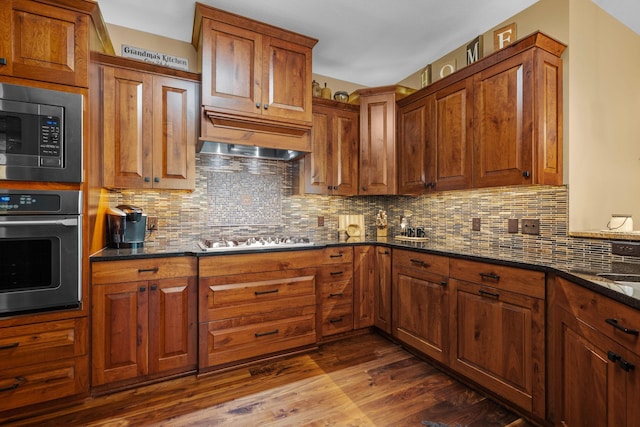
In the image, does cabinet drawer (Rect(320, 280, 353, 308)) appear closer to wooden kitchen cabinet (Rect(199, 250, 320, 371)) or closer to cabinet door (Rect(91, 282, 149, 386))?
wooden kitchen cabinet (Rect(199, 250, 320, 371))

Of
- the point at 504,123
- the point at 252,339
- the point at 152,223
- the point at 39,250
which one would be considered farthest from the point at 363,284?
the point at 39,250

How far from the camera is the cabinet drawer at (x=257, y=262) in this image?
7.13 ft

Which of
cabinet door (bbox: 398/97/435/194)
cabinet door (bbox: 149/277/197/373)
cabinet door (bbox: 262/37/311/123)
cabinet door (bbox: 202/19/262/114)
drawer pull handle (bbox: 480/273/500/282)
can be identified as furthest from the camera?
cabinet door (bbox: 398/97/435/194)

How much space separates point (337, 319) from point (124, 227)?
75.2 inches

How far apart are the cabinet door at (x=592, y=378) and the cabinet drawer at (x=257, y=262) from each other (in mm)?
1654

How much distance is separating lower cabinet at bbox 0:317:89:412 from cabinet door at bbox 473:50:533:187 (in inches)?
112

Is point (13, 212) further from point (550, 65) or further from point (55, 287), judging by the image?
point (550, 65)

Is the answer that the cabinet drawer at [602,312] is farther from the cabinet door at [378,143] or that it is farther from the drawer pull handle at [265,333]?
the drawer pull handle at [265,333]

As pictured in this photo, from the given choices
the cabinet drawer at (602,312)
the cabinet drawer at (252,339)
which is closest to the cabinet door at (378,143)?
the cabinet drawer at (252,339)

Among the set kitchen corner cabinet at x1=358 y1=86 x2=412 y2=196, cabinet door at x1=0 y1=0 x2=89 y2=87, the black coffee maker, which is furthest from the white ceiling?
the black coffee maker

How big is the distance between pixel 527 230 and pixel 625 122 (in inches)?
44.9

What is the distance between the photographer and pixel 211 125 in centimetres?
234

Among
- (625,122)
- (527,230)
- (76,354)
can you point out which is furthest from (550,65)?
(76,354)

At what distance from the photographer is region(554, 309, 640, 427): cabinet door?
42.7 inches
